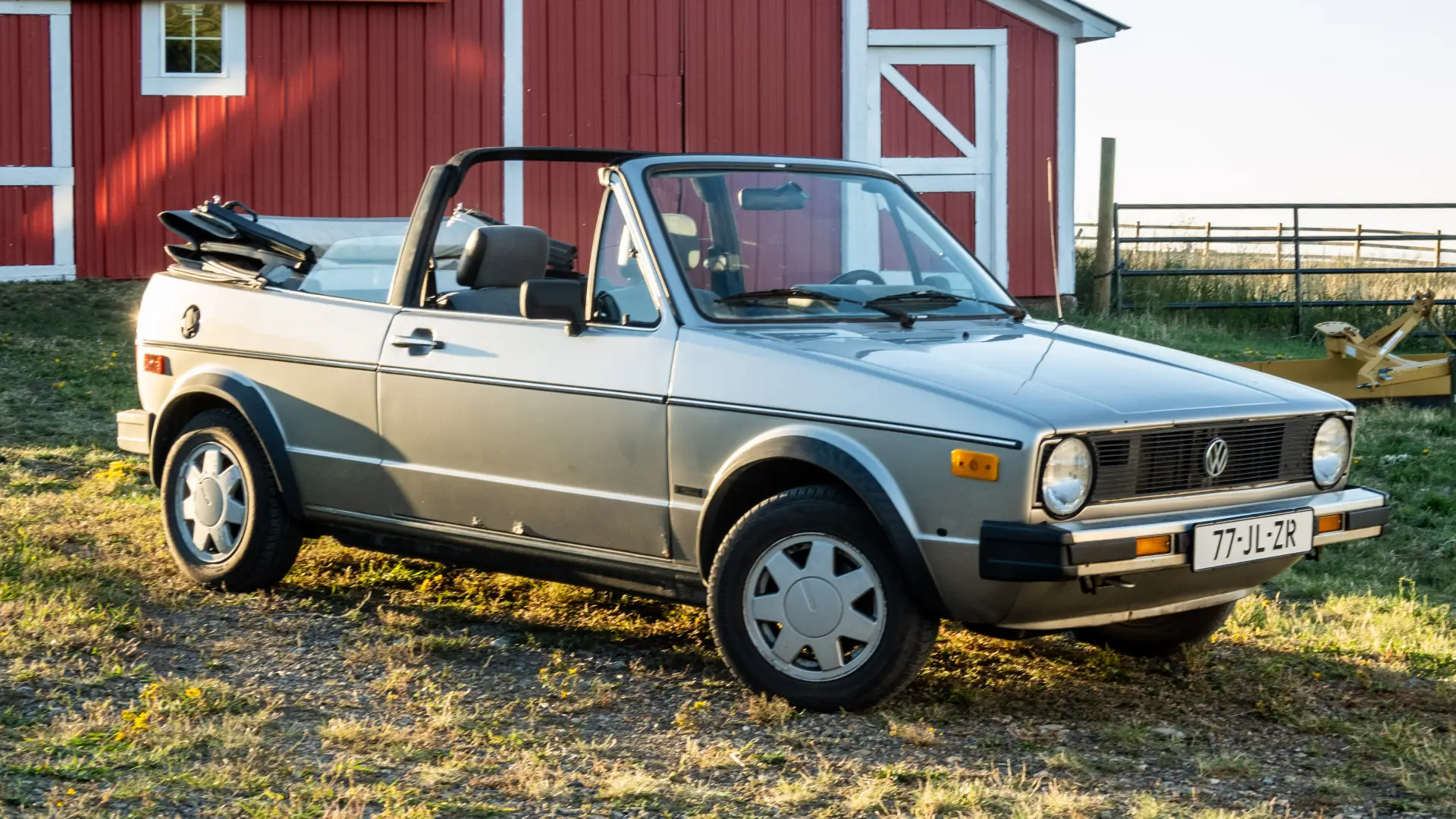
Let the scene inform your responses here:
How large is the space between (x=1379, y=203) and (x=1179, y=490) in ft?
52.6

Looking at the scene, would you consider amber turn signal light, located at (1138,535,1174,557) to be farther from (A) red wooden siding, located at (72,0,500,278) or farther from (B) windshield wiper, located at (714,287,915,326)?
(A) red wooden siding, located at (72,0,500,278)

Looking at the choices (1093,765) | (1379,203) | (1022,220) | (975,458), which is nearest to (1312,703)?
(1093,765)

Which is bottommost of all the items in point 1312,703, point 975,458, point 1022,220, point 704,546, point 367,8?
point 1312,703

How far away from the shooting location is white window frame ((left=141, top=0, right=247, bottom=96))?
54.4 feet

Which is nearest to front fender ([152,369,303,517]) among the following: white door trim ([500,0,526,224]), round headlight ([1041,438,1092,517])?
round headlight ([1041,438,1092,517])

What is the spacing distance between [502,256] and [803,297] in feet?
3.57

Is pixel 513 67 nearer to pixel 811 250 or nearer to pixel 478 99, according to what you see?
pixel 478 99

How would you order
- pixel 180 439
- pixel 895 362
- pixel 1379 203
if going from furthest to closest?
pixel 1379 203 → pixel 180 439 → pixel 895 362

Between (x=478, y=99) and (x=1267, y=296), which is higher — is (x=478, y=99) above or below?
above

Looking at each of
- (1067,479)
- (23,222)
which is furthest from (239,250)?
(23,222)

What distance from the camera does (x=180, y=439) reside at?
6.63 m

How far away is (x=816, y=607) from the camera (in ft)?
15.8

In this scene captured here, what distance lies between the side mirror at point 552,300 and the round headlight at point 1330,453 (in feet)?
7.59

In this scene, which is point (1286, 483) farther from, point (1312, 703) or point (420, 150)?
point (420, 150)
